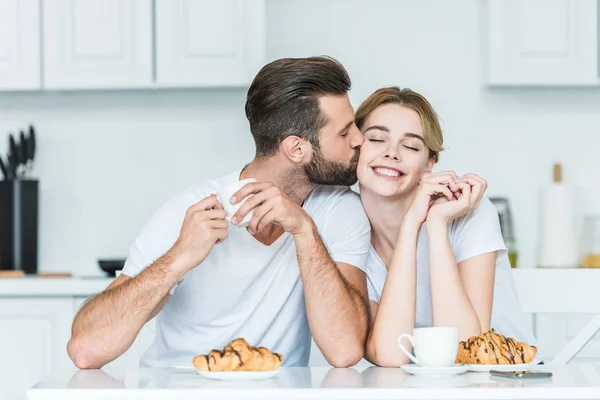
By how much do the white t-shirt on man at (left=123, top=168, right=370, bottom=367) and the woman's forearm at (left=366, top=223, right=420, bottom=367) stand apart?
0.16 meters

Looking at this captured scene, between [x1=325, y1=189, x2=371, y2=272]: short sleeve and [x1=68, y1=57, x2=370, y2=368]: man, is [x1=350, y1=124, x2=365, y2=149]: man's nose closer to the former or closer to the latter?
[x1=68, y1=57, x2=370, y2=368]: man

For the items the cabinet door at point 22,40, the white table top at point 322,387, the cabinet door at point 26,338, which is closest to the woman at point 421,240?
the white table top at point 322,387

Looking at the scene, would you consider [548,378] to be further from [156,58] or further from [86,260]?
[86,260]

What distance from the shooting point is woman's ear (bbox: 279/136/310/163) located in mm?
1964

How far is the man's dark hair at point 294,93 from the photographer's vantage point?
1.95 meters

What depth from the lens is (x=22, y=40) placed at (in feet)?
9.86

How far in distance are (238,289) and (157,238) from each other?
0.20 meters

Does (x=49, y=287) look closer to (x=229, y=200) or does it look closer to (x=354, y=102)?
(x=354, y=102)

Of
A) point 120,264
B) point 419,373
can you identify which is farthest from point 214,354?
point 120,264

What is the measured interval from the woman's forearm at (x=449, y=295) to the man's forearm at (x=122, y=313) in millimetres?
516

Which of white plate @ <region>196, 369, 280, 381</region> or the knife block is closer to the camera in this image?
white plate @ <region>196, 369, 280, 381</region>

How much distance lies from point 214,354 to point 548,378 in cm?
49

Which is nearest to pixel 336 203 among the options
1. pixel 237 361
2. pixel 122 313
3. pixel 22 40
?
pixel 122 313

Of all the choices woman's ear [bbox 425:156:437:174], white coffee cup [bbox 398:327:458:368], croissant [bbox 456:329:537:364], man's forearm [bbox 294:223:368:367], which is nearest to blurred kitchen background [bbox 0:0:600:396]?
woman's ear [bbox 425:156:437:174]
